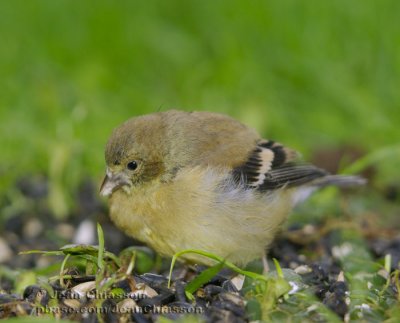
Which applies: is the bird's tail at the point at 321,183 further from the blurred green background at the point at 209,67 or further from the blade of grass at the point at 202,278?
the blade of grass at the point at 202,278

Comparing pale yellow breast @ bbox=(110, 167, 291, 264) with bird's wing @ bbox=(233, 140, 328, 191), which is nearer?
pale yellow breast @ bbox=(110, 167, 291, 264)

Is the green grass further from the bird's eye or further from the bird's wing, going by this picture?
the bird's eye

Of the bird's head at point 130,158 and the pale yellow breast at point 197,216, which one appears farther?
the bird's head at point 130,158

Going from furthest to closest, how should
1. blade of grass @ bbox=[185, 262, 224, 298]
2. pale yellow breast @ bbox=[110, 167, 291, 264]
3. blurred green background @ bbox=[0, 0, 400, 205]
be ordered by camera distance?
blurred green background @ bbox=[0, 0, 400, 205], pale yellow breast @ bbox=[110, 167, 291, 264], blade of grass @ bbox=[185, 262, 224, 298]

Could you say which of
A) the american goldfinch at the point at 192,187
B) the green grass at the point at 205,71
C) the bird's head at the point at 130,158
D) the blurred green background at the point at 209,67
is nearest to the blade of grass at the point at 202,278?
the american goldfinch at the point at 192,187

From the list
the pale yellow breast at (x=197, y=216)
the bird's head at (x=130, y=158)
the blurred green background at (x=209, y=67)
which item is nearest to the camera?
the pale yellow breast at (x=197, y=216)

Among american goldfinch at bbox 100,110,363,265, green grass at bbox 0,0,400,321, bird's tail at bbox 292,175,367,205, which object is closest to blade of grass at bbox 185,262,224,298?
american goldfinch at bbox 100,110,363,265

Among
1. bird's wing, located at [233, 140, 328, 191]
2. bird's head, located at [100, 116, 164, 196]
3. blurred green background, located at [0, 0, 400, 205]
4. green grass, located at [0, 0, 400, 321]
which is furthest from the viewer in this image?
blurred green background, located at [0, 0, 400, 205]
